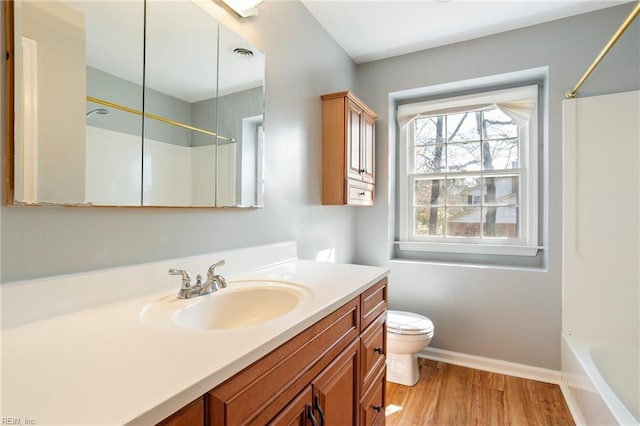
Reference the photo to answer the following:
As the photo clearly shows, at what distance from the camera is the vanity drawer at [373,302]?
1243mm

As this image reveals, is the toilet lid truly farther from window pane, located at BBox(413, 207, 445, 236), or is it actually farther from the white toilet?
window pane, located at BBox(413, 207, 445, 236)

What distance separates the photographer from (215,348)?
0.63m

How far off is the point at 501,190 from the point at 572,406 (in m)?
1.47

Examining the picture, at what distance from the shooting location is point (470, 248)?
2486mm

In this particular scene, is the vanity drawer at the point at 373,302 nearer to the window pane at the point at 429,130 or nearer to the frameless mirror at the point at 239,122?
the frameless mirror at the point at 239,122

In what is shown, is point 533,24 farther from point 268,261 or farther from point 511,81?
point 268,261

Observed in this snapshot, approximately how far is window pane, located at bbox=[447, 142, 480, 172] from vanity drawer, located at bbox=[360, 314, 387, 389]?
5.34 feet

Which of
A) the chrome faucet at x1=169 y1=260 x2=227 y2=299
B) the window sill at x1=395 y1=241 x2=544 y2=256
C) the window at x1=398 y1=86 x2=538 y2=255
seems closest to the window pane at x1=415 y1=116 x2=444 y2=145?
the window at x1=398 y1=86 x2=538 y2=255

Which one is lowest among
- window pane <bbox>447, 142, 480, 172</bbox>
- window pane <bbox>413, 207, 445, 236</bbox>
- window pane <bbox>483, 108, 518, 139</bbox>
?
window pane <bbox>413, 207, 445, 236</bbox>

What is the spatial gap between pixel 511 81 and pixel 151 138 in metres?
2.54

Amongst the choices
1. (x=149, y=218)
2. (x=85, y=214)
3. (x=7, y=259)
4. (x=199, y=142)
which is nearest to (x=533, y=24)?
(x=199, y=142)

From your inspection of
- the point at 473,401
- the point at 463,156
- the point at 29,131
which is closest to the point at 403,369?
the point at 473,401

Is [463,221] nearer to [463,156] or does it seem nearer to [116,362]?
[463,156]

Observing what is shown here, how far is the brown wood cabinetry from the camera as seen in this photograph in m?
0.60
